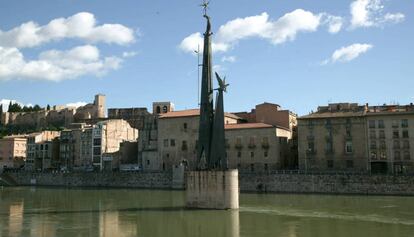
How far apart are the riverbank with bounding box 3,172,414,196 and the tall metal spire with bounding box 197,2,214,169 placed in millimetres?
26995

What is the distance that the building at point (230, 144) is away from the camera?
7738 cm

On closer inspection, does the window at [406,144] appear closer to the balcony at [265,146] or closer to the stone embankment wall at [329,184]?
the stone embankment wall at [329,184]

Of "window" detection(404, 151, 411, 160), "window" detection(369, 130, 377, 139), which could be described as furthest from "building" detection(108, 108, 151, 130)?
"window" detection(404, 151, 411, 160)

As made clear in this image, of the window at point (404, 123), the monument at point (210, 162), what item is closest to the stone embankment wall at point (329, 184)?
the window at point (404, 123)

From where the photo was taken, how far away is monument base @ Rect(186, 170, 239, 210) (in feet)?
139

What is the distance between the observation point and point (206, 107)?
4544 cm

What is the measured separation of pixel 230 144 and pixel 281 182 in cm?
1334

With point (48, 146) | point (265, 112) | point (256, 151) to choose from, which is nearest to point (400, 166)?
point (256, 151)

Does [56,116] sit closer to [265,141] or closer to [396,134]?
[265,141]

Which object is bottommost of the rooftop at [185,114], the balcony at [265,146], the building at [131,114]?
the balcony at [265,146]

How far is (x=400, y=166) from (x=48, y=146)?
75.6 m

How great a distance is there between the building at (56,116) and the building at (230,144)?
2366 inches

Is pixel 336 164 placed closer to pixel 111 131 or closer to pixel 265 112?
pixel 265 112

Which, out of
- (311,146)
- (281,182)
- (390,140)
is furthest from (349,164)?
(281,182)
